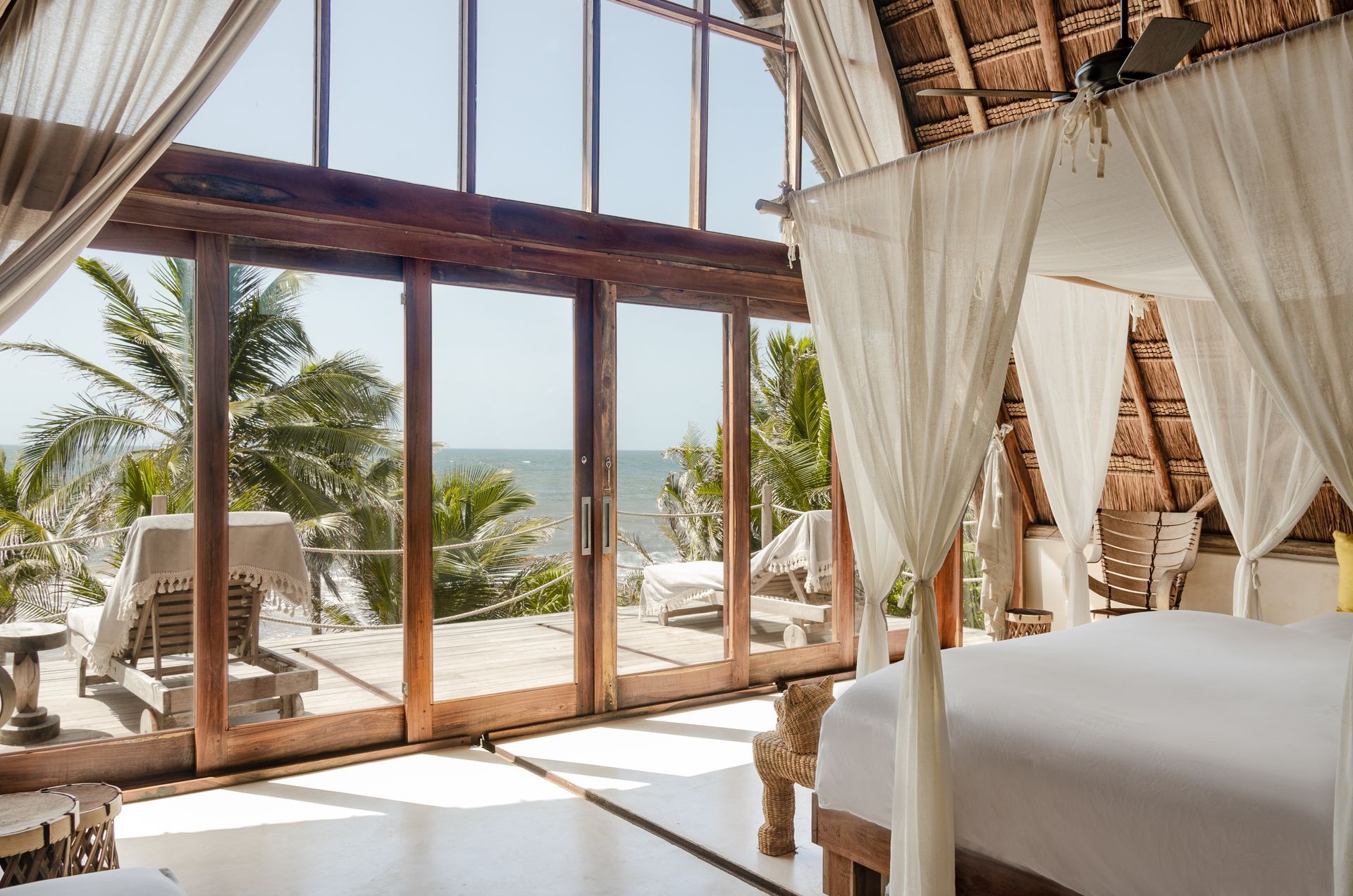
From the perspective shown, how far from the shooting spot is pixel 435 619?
4238 mm

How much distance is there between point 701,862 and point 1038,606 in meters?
4.17

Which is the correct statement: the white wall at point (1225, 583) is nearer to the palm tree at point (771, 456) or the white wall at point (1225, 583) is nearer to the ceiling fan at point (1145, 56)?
the palm tree at point (771, 456)

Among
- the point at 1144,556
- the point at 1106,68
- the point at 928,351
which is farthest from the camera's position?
the point at 1144,556

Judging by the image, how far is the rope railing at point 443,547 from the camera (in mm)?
3997

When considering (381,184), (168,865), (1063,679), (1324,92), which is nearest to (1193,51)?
(1324,92)

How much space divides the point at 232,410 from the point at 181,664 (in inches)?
39.0

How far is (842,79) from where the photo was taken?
5012mm

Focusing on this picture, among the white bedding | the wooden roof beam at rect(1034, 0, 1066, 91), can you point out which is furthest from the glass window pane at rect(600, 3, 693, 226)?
the white bedding

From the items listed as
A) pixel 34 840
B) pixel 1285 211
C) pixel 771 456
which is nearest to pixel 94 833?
pixel 34 840

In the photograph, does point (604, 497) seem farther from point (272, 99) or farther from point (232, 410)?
point (272, 99)

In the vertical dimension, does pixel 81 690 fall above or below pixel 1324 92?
below

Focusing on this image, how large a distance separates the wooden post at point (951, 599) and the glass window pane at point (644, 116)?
2815 mm

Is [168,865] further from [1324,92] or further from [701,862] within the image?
[1324,92]

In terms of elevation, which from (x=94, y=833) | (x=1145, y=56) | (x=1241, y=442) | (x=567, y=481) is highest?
(x=1145, y=56)
